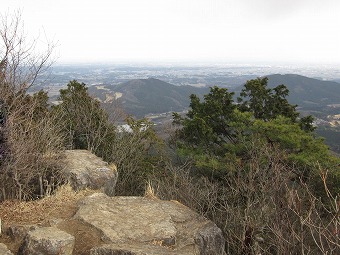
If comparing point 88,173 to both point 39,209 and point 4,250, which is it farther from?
point 4,250

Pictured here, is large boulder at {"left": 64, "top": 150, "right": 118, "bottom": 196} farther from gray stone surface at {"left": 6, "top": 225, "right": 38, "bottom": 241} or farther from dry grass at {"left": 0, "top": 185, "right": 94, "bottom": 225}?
gray stone surface at {"left": 6, "top": 225, "right": 38, "bottom": 241}

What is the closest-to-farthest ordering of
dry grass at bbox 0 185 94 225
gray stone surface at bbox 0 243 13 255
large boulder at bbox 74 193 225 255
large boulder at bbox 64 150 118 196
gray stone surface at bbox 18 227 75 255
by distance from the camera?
gray stone surface at bbox 0 243 13 255 < gray stone surface at bbox 18 227 75 255 < large boulder at bbox 74 193 225 255 < dry grass at bbox 0 185 94 225 < large boulder at bbox 64 150 118 196

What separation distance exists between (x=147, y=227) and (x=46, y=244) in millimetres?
2149

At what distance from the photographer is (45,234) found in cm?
531

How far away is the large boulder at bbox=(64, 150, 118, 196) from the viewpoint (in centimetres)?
996

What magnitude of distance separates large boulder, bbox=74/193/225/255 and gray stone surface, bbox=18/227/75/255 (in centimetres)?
44

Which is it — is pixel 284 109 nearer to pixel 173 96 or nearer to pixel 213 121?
pixel 213 121

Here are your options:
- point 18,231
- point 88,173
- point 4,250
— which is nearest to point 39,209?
point 18,231

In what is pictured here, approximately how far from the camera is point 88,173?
10453mm

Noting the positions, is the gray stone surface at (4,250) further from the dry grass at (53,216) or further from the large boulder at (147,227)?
the large boulder at (147,227)

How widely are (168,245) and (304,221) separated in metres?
3.31

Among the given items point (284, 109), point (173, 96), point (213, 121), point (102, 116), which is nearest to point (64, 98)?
point (102, 116)

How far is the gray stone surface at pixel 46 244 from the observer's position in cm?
509

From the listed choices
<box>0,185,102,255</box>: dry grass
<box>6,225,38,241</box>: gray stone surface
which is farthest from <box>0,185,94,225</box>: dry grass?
<box>6,225,38,241</box>: gray stone surface
